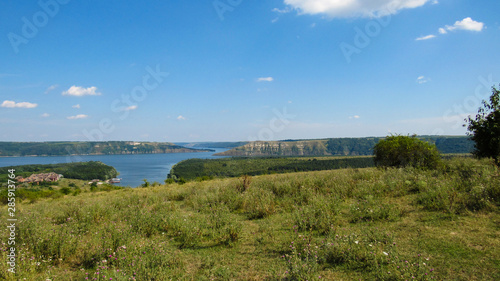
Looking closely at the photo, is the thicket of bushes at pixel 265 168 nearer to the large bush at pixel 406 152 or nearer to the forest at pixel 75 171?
the forest at pixel 75 171

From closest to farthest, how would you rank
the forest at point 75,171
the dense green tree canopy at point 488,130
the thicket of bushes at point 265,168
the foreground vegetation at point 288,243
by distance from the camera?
the foreground vegetation at point 288,243 → the dense green tree canopy at point 488,130 → the thicket of bushes at point 265,168 → the forest at point 75,171

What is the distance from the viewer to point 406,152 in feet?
61.4

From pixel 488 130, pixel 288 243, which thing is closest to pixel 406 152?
pixel 488 130

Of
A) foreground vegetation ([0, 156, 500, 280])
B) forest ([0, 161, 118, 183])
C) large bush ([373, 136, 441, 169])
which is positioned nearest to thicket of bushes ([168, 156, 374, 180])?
forest ([0, 161, 118, 183])

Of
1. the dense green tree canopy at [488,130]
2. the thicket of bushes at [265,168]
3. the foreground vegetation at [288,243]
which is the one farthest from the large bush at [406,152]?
the thicket of bushes at [265,168]

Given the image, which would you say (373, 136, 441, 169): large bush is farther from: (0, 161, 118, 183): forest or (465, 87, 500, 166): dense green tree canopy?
(0, 161, 118, 183): forest

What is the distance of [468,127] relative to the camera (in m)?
18.2

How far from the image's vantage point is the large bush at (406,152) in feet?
58.9

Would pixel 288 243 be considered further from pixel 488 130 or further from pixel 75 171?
pixel 75 171

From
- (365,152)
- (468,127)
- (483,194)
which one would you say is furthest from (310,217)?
(365,152)

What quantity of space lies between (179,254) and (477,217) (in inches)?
283

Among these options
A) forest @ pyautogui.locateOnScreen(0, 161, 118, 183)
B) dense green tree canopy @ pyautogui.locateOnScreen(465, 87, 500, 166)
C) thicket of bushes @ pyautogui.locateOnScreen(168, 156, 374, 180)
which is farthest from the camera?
forest @ pyautogui.locateOnScreen(0, 161, 118, 183)

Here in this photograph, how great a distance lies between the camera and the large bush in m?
17.9

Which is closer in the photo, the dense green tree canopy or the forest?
the dense green tree canopy
